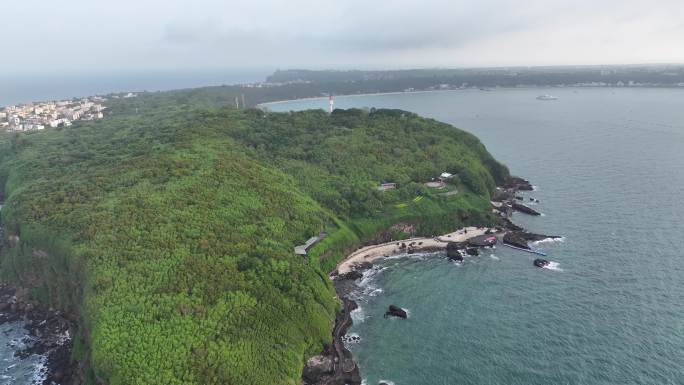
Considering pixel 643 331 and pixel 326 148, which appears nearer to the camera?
pixel 643 331

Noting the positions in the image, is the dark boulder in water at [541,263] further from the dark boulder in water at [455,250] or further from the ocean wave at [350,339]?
the ocean wave at [350,339]

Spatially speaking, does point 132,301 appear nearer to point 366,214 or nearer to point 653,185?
point 366,214

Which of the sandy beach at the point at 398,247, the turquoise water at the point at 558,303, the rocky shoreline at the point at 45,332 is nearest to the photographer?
the turquoise water at the point at 558,303

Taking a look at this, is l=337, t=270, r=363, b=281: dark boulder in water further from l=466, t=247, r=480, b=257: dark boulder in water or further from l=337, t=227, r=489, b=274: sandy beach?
l=466, t=247, r=480, b=257: dark boulder in water

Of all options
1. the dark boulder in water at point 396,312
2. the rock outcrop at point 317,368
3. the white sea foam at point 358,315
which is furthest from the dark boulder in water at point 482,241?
the rock outcrop at point 317,368

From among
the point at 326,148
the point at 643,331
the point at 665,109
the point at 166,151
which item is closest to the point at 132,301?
the point at 166,151

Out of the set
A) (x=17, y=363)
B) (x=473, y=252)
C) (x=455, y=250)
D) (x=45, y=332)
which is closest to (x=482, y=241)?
(x=473, y=252)
